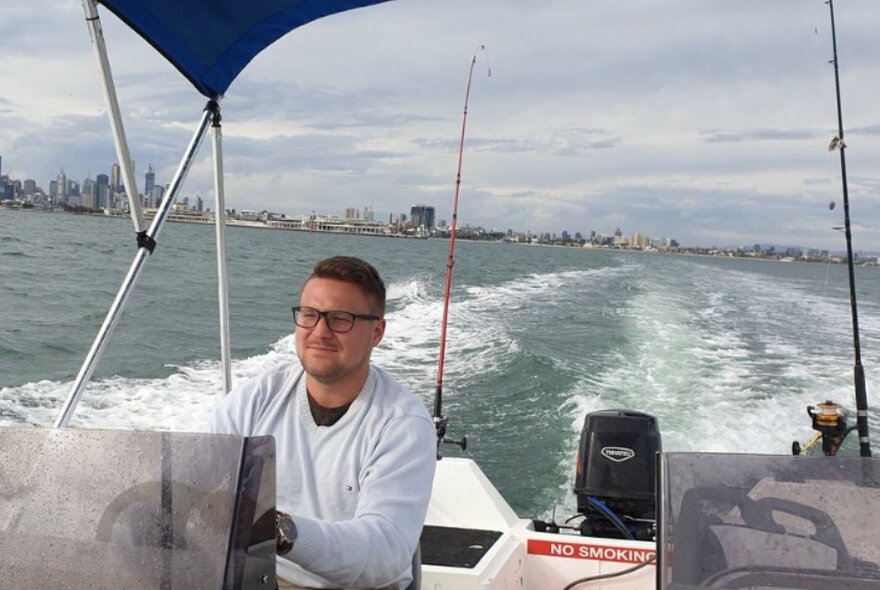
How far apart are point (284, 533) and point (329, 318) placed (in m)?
0.66

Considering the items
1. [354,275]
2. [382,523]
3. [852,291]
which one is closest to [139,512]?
[382,523]

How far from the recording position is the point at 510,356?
13.1m

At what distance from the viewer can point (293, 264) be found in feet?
114

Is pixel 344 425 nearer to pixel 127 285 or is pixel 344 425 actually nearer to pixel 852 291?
pixel 127 285

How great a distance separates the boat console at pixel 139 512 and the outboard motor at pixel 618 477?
2.95 meters

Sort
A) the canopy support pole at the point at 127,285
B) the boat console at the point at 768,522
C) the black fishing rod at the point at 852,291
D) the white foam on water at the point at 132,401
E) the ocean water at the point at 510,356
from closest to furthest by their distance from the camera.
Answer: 1. the boat console at the point at 768,522
2. the canopy support pole at the point at 127,285
3. the black fishing rod at the point at 852,291
4. the white foam on water at the point at 132,401
5. the ocean water at the point at 510,356

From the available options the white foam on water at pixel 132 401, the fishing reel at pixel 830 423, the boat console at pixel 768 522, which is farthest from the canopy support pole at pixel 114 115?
the white foam on water at pixel 132 401

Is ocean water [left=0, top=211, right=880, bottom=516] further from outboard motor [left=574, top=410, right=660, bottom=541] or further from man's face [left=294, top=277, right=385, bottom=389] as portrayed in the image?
man's face [left=294, top=277, right=385, bottom=389]

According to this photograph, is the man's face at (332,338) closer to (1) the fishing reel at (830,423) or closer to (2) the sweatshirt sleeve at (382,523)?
(2) the sweatshirt sleeve at (382,523)

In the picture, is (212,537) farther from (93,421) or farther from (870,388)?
(870,388)

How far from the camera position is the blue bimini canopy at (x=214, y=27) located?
9.62ft

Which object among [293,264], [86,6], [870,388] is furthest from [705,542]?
[293,264]

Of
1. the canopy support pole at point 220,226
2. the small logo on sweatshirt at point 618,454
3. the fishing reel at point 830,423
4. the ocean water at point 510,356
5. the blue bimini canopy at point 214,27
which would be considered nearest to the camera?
the blue bimini canopy at point 214,27

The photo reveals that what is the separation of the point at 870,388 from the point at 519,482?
21.4 feet
